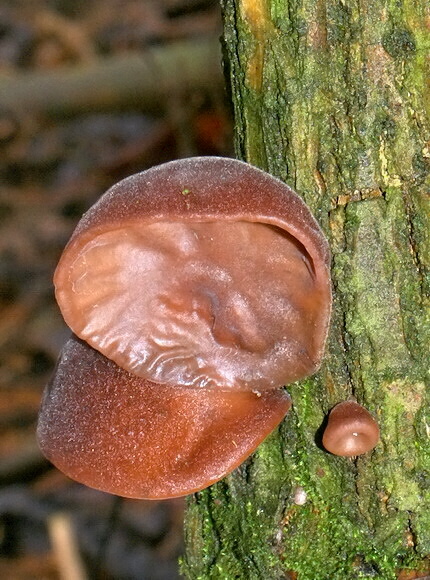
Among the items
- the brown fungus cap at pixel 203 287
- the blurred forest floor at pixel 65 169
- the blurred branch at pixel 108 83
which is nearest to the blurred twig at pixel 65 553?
the blurred forest floor at pixel 65 169

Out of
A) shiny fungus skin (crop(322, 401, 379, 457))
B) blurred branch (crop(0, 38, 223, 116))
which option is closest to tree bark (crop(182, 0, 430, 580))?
shiny fungus skin (crop(322, 401, 379, 457))

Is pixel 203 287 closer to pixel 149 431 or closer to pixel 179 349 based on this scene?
pixel 179 349

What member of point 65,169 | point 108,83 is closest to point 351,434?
point 108,83

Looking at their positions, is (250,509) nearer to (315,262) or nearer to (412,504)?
(412,504)

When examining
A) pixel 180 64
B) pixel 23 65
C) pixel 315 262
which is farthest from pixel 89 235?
pixel 23 65

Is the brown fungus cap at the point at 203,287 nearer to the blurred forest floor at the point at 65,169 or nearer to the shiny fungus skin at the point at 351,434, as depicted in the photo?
the shiny fungus skin at the point at 351,434

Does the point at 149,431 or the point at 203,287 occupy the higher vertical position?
the point at 203,287

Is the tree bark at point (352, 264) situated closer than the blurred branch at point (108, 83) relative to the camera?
Yes
